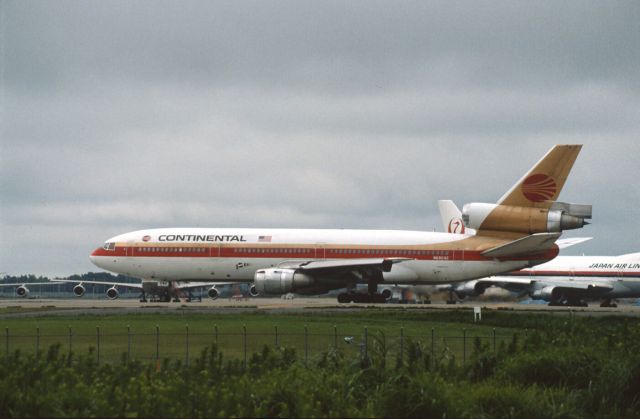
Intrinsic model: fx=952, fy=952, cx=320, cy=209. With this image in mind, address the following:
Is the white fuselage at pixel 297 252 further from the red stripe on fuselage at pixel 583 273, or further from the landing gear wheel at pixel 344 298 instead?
the red stripe on fuselage at pixel 583 273

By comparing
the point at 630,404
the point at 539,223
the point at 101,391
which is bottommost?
the point at 630,404

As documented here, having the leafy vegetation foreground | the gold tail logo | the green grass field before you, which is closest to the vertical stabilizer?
the gold tail logo

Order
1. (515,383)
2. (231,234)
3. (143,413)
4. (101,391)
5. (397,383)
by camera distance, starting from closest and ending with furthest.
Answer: (143,413) → (101,391) → (397,383) → (515,383) → (231,234)

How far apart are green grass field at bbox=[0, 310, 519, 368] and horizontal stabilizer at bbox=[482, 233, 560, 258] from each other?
850 centimetres

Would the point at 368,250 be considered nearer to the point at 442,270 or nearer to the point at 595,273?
the point at 442,270

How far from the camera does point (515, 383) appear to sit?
73.9 feet

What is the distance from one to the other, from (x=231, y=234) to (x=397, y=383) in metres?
43.6

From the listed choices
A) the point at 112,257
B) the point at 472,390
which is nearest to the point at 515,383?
the point at 472,390

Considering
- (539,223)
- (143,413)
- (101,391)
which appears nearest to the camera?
(143,413)

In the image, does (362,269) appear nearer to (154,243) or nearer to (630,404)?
(154,243)

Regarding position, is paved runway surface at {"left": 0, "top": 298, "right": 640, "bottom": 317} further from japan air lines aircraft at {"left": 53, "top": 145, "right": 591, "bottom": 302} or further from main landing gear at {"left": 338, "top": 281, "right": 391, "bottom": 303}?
japan air lines aircraft at {"left": 53, "top": 145, "right": 591, "bottom": 302}

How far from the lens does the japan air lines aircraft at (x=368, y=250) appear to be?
58.4 metres

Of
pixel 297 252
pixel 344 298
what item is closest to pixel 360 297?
pixel 344 298

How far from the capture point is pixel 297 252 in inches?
2421
